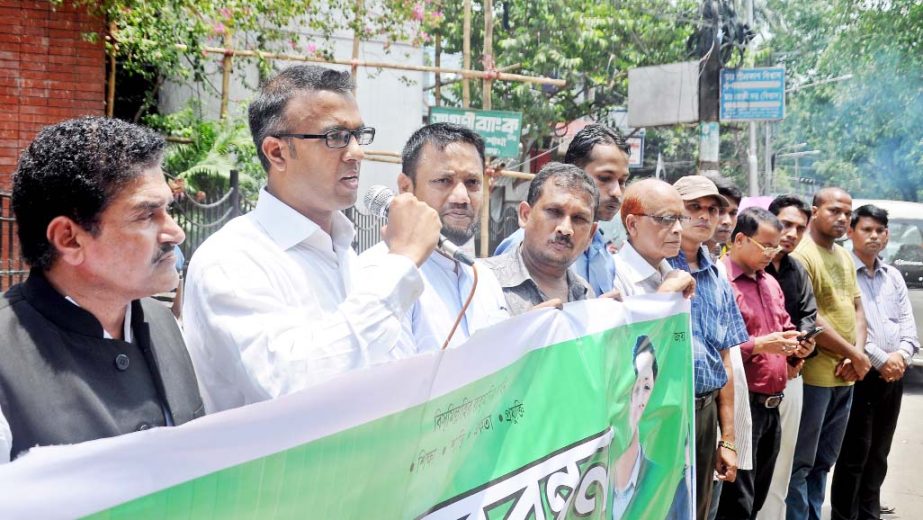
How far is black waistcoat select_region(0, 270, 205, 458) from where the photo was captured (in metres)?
1.66

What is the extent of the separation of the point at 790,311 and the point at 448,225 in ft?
10.0

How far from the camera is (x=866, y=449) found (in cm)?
620

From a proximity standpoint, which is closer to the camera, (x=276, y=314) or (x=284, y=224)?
(x=276, y=314)

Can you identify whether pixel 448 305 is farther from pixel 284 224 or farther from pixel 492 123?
pixel 492 123

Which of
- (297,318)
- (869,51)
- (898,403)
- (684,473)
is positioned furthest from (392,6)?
(869,51)

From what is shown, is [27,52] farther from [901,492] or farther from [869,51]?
[869,51]

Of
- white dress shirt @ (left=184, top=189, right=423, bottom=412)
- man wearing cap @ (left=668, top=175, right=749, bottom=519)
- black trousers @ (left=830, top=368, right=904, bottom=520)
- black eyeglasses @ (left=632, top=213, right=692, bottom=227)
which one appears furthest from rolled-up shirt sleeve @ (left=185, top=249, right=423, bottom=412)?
black trousers @ (left=830, top=368, right=904, bottom=520)

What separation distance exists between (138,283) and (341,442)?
0.53m

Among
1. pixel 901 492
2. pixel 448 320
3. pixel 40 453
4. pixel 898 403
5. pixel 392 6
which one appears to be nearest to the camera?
pixel 40 453

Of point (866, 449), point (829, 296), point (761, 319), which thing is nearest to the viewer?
point (761, 319)

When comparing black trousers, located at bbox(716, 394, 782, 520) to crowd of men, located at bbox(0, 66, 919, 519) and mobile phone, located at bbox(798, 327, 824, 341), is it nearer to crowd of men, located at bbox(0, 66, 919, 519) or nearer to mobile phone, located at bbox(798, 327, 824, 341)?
crowd of men, located at bbox(0, 66, 919, 519)

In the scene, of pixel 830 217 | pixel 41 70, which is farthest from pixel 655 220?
pixel 41 70

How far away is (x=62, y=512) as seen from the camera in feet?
4.53

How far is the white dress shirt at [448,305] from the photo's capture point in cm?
287
